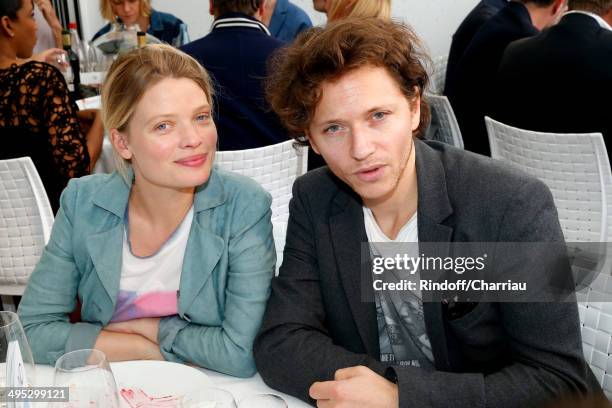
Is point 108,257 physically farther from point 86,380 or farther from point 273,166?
point 273,166

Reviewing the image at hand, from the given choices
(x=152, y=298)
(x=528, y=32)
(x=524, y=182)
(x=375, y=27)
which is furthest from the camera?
(x=528, y=32)

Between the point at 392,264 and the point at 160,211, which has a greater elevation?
the point at 160,211

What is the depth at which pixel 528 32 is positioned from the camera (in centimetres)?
394

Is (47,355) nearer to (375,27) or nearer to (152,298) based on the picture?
(152,298)

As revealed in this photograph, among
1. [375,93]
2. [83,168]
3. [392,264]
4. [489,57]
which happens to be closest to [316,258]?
[392,264]

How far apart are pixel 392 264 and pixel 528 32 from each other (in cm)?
294

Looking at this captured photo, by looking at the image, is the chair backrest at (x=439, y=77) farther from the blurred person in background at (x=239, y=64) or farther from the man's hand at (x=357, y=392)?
the man's hand at (x=357, y=392)

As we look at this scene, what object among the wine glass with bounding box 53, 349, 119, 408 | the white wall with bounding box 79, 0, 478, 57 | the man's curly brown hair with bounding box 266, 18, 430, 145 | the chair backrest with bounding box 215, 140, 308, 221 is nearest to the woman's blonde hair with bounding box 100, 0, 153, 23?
the white wall with bounding box 79, 0, 478, 57

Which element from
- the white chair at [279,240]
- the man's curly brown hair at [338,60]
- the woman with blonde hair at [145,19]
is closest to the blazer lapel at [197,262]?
the white chair at [279,240]

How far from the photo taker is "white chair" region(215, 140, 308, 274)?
8.35 ft

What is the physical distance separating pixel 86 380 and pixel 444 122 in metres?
3.13

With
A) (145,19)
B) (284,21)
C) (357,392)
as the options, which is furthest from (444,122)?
(145,19)

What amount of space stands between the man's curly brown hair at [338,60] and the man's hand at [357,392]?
585 millimetres

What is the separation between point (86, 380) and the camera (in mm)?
959
